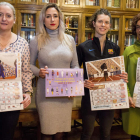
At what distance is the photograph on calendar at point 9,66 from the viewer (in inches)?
45.8

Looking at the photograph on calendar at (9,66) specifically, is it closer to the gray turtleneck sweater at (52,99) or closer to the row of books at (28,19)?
the gray turtleneck sweater at (52,99)

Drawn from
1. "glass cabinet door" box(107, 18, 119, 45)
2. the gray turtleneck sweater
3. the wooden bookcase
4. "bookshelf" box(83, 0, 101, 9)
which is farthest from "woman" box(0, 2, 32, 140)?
"glass cabinet door" box(107, 18, 119, 45)

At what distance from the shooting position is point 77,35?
3436mm

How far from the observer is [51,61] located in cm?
135

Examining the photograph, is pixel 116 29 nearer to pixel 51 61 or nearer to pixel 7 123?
pixel 51 61

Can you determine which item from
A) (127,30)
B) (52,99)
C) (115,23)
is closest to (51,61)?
(52,99)

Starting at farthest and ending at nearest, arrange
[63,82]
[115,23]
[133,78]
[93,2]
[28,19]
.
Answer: [115,23] < [93,2] < [28,19] < [133,78] < [63,82]

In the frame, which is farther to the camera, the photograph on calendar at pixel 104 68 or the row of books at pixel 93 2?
the row of books at pixel 93 2

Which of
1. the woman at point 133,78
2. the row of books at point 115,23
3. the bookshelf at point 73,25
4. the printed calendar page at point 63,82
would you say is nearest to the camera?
the printed calendar page at point 63,82

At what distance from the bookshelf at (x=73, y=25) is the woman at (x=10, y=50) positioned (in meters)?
2.25

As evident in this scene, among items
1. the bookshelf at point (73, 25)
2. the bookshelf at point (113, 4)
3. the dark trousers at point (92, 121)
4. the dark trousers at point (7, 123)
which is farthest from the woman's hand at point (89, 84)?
the bookshelf at point (113, 4)

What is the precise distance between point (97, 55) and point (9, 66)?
787mm

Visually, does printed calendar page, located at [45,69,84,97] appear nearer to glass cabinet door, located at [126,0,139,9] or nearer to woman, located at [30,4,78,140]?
woman, located at [30,4,78,140]

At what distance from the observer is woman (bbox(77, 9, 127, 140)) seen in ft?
4.74
